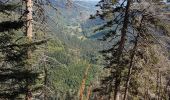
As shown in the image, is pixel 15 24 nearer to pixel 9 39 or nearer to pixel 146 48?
pixel 9 39

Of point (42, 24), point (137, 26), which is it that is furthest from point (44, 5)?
point (137, 26)

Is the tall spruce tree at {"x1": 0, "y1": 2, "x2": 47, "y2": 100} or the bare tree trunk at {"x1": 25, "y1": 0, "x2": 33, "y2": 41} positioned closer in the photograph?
the tall spruce tree at {"x1": 0, "y1": 2, "x2": 47, "y2": 100}

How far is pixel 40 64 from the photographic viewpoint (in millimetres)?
12781

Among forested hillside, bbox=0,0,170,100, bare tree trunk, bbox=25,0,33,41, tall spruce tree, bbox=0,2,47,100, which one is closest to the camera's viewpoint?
tall spruce tree, bbox=0,2,47,100

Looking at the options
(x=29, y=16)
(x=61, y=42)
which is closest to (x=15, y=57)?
(x=29, y=16)

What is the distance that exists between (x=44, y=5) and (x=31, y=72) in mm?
2801

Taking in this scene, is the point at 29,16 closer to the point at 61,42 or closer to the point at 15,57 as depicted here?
the point at 15,57

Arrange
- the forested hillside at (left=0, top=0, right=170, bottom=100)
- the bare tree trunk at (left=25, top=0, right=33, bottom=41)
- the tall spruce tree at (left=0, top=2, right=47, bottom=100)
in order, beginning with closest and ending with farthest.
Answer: the tall spruce tree at (left=0, top=2, right=47, bottom=100) → the forested hillside at (left=0, top=0, right=170, bottom=100) → the bare tree trunk at (left=25, top=0, right=33, bottom=41)

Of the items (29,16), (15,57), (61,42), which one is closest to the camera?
(15,57)

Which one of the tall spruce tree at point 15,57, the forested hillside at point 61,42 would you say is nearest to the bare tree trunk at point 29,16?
the forested hillside at point 61,42

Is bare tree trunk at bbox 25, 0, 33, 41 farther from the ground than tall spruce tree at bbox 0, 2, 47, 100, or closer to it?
farther from the ground

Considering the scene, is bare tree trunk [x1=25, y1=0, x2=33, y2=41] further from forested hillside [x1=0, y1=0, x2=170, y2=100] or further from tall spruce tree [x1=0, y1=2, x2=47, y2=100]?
tall spruce tree [x1=0, y1=2, x2=47, y2=100]

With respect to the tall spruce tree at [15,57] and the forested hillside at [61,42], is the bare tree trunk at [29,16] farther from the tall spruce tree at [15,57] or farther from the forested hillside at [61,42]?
the tall spruce tree at [15,57]

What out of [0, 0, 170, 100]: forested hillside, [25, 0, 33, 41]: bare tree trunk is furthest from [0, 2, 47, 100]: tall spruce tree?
[25, 0, 33, 41]: bare tree trunk
